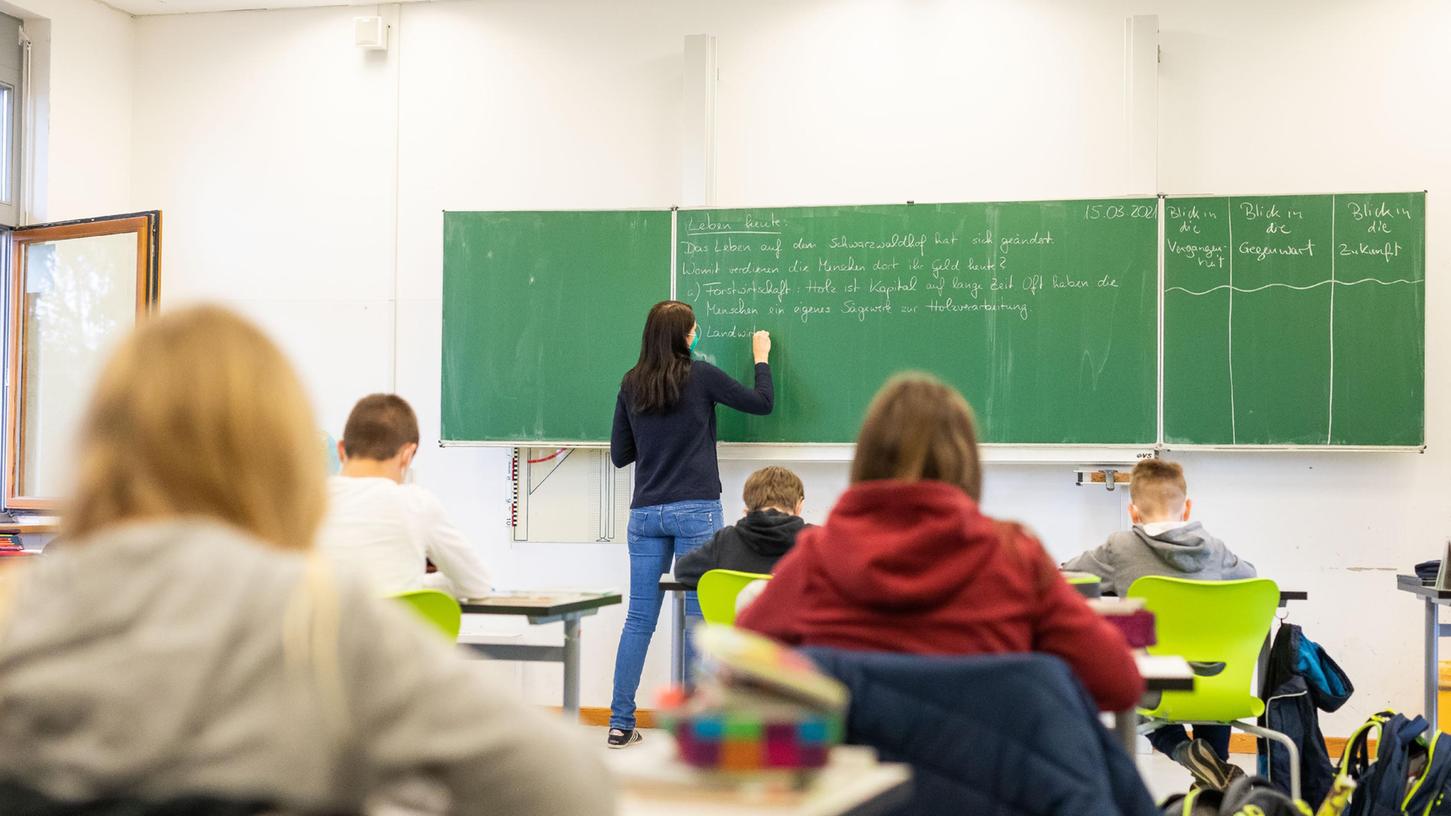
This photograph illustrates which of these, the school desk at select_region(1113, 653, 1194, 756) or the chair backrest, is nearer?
the school desk at select_region(1113, 653, 1194, 756)

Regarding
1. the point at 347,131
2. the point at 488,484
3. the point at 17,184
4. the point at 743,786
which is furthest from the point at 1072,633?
the point at 17,184

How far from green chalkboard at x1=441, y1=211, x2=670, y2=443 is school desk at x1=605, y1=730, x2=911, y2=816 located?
4.18 meters

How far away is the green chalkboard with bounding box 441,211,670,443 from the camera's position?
17.7 feet

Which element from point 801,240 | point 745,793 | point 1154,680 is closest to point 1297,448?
point 801,240

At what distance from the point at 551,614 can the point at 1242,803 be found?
1.53 meters

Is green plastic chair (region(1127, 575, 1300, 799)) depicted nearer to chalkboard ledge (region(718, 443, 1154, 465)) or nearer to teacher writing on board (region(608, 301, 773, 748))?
chalkboard ledge (region(718, 443, 1154, 465))

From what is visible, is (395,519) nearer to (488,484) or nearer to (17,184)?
(488,484)

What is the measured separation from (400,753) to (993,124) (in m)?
4.79

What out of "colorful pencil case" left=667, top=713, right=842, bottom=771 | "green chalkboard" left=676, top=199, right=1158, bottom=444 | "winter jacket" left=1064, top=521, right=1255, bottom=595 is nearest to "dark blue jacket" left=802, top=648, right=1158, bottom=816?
"colorful pencil case" left=667, top=713, right=842, bottom=771

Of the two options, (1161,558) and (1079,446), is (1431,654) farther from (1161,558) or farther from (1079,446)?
(1079,446)

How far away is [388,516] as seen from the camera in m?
3.02

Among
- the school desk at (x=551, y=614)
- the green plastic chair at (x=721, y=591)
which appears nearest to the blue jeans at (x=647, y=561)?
the green plastic chair at (x=721, y=591)

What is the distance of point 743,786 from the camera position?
1192 mm

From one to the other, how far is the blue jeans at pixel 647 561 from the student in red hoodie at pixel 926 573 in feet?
10.1
